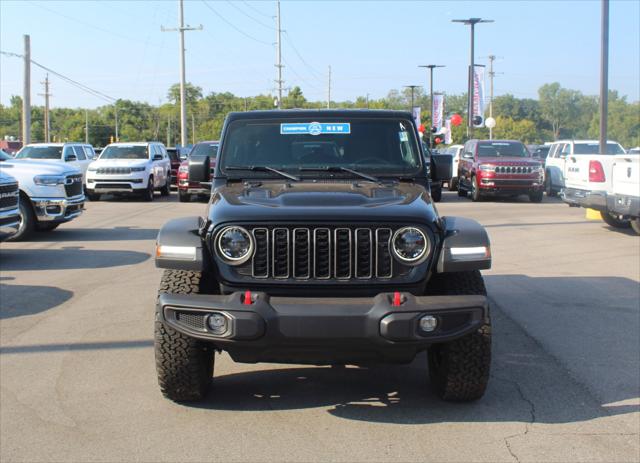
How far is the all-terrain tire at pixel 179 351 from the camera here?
459cm

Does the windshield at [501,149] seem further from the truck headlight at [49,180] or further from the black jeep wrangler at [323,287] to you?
the black jeep wrangler at [323,287]

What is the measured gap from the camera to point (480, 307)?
430 cm

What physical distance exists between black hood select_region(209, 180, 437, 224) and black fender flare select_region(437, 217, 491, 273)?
0.18 metres

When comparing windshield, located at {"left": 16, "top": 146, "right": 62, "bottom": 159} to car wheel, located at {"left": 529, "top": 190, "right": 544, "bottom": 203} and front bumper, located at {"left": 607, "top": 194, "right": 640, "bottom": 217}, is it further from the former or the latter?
front bumper, located at {"left": 607, "top": 194, "right": 640, "bottom": 217}

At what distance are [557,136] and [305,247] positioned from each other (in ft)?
405

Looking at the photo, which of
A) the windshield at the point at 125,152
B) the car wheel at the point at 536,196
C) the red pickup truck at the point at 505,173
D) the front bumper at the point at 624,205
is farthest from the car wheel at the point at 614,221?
the windshield at the point at 125,152

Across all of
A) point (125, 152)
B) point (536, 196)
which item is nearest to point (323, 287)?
point (536, 196)

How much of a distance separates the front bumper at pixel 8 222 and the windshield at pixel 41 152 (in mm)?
12412

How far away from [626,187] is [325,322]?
10.6 meters

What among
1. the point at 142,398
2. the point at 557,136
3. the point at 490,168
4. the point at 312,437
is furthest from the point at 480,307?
the point at 557,136

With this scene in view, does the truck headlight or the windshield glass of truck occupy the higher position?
the windshield glass of truck

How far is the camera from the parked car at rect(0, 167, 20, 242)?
35.6 feet

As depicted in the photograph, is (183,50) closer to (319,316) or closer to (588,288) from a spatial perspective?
(588,288)

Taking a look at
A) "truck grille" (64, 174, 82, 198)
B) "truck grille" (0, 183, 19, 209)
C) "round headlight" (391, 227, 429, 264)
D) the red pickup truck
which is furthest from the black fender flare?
the red pickup truck
